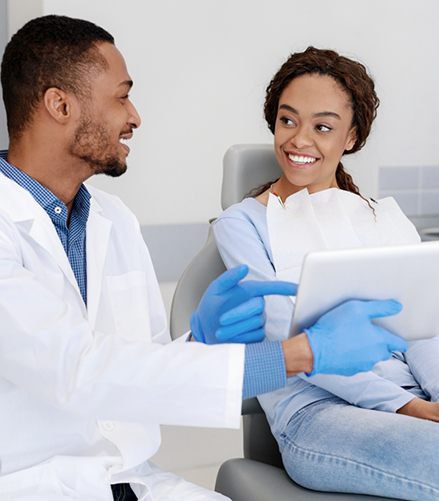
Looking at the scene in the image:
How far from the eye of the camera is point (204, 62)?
255 cm

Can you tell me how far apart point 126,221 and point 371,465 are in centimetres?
72

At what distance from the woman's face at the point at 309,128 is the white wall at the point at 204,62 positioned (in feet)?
3.36

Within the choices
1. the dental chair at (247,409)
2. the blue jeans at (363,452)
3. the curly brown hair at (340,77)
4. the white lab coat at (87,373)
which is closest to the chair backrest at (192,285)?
the dental chair at (247,409)

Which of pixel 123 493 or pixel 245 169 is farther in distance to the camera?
pixel 245 169

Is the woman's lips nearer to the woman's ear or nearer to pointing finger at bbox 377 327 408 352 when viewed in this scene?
the woman's ear

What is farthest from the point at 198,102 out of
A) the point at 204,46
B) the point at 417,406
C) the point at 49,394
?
the point at 49,394

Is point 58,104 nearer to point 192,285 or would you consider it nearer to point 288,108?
point 192,285

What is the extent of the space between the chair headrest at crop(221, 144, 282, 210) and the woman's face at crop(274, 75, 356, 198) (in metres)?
0.07

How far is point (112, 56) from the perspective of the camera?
3.84 ft

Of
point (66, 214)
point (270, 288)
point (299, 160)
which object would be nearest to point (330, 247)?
point (299, 160)

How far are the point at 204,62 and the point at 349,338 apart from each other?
1.94 meters

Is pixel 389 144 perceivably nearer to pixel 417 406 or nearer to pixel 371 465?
pixel 417 406

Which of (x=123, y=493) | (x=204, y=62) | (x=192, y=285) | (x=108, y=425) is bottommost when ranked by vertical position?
(x=123, y=493)

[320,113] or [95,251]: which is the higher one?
[320,113]
